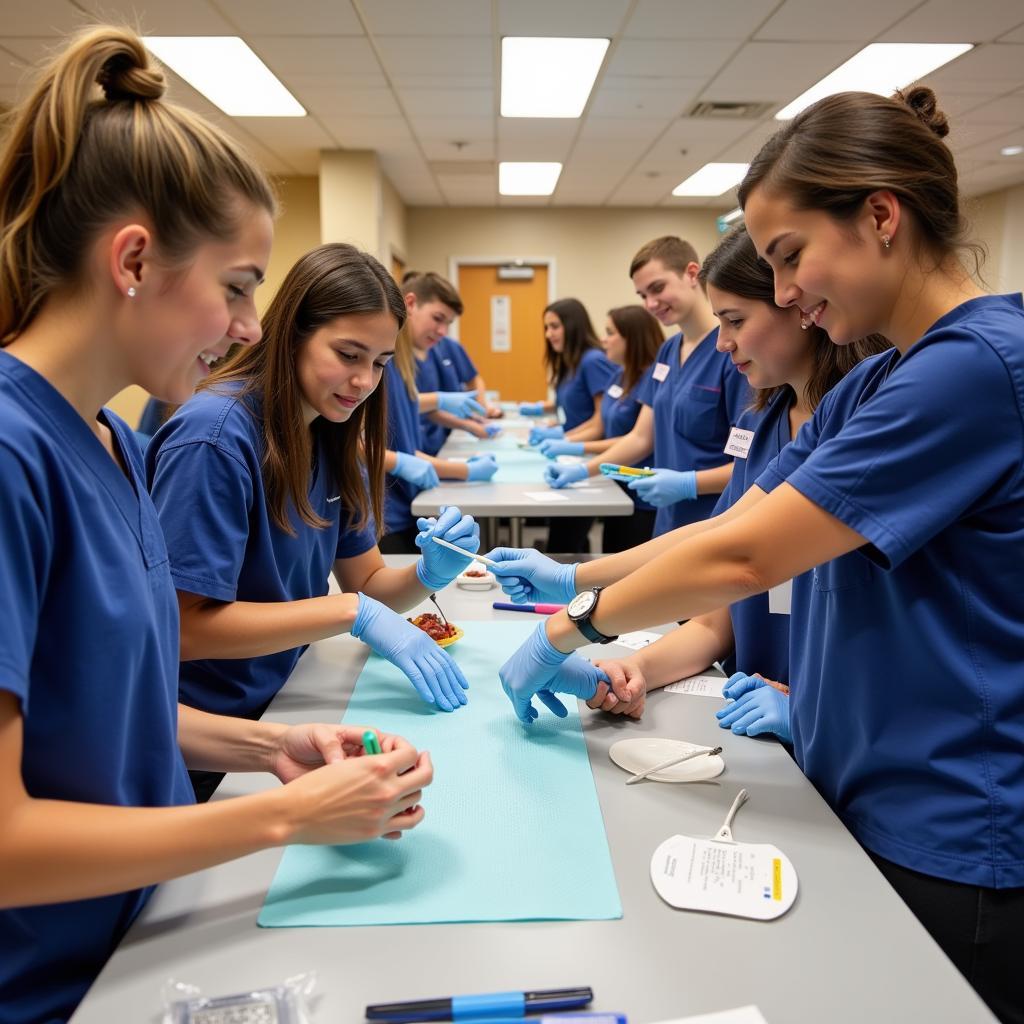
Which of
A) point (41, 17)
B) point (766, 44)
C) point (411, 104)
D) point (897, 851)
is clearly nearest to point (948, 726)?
point (897, 851)

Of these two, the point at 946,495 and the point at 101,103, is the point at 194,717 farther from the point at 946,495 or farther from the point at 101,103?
the point at 946,495

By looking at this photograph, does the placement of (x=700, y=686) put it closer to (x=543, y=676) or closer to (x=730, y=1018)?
(x=543, y=676)

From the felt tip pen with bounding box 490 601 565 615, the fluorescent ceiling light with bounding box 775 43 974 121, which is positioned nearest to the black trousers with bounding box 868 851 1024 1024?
the felt tip pen with bounding box 490 601 565 615

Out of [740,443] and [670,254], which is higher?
[670,254]

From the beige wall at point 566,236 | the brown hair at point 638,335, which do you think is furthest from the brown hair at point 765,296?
the beige wall at point 566,236

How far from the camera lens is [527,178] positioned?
24.1 feet

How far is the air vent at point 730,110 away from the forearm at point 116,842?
5.36 metres

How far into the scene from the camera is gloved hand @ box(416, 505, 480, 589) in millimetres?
1566

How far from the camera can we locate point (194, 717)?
1017mm

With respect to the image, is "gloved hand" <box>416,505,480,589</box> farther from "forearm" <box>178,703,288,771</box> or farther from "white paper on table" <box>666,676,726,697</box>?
"forearm" <box>178,703,288,771</box>

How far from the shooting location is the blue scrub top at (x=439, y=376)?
4305 mm

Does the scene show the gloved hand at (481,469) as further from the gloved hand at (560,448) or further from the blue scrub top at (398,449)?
the gloved hand at (560,448)

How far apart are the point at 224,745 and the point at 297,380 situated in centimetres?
68

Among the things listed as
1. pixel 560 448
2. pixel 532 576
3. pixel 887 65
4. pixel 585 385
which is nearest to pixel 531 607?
pixel 532 576
